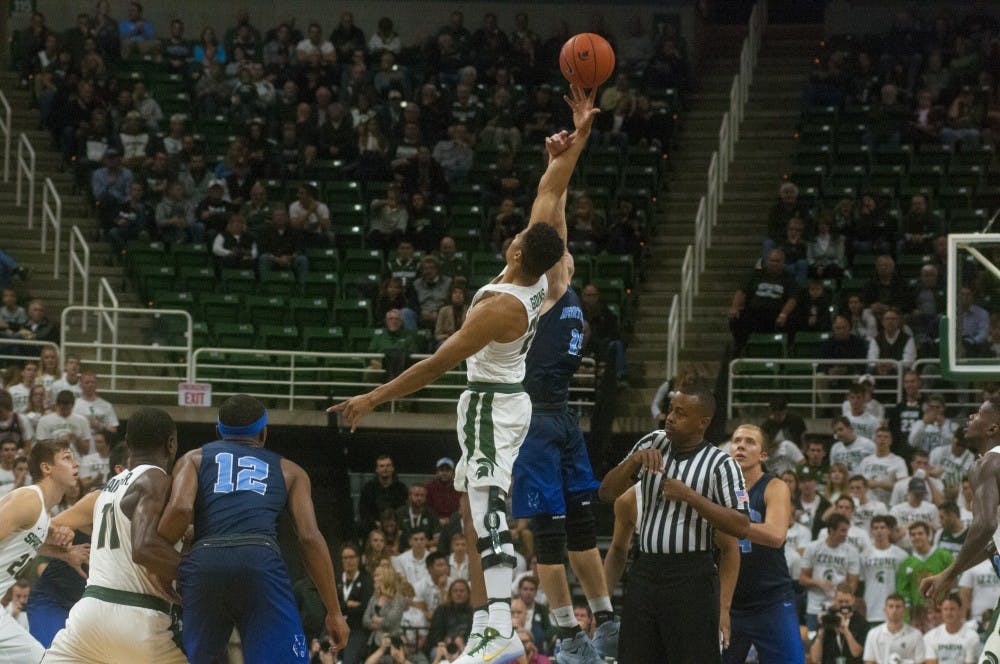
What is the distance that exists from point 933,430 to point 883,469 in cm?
96

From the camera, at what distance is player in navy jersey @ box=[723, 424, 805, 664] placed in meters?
8.91

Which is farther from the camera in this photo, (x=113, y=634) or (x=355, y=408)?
(x=113, y=634)

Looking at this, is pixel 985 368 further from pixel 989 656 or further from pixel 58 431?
pixel 58 431

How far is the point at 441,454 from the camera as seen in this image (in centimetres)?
1862

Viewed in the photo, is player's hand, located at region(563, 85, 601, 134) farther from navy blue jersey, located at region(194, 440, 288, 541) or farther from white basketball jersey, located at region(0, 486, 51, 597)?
white basketball jersey, located at region(0, 486, 51, 597)

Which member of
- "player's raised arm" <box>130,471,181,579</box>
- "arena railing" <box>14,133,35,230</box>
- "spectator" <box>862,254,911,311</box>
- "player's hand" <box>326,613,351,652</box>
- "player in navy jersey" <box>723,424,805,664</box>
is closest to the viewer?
"player's raised arm" <box>130,471,181,579</box>

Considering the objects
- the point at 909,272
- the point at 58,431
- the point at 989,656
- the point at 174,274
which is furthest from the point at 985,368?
the point at 174,274

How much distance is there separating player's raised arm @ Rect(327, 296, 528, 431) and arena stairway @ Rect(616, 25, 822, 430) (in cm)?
1042

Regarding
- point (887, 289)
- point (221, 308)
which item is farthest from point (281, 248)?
A: point (887, 289)

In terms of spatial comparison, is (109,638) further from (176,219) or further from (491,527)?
(176,219)

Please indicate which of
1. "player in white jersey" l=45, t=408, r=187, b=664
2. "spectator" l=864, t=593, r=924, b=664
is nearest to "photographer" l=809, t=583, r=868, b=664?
"spectator" l=864, t=593, r=924, b=664

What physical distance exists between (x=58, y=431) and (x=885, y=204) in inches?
430

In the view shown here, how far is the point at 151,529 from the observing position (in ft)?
23.9

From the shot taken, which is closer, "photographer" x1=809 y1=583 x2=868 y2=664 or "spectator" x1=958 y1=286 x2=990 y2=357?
"spectator" x1=958 y1=286 x2=990 y2=357
